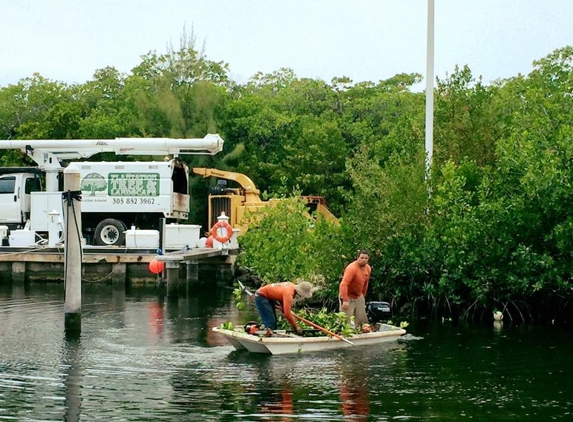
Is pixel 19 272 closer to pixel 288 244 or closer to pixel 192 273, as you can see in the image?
pixel 192 273

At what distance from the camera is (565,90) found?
163 feet

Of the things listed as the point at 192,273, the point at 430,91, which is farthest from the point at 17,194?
the point at 430,91

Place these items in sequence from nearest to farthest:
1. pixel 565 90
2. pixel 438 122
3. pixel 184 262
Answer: pixel 438 122
pixel 184 262
pixel 565 90

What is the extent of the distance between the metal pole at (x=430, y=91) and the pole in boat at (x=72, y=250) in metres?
10.3

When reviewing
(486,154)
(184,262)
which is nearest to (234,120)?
(184,262)

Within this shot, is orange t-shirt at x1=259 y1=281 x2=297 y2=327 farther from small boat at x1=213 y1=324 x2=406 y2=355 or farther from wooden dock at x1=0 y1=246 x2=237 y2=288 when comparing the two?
wooden dock at x1=0 y1=246 x2=237 y2=288

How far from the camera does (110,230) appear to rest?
3916 cm

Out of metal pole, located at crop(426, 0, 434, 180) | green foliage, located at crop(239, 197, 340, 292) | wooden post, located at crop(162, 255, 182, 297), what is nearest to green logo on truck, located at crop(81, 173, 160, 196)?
green foliage, located at crop(239, 197, 340, 292)

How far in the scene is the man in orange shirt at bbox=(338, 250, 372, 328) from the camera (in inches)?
823

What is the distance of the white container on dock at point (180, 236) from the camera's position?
37781 millimetres

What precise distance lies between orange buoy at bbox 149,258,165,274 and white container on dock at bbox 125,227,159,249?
230cm

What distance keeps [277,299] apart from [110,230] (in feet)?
68.2

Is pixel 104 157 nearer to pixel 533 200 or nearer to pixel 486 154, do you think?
pixel 486 154

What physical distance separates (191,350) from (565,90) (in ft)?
113
